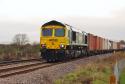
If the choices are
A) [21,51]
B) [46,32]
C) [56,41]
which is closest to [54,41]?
[56,41]

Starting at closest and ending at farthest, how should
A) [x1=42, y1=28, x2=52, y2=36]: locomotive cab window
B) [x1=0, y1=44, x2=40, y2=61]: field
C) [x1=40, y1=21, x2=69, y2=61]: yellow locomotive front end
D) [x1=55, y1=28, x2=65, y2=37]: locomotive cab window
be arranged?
[x1=40, y1=21, x2=69, y2=61]: yellow locomotive front end
[x1=55, y1=28, x2=65, y2=37]: locomotive cab window
[x1=42, y1=28, x2=52, y2=36]: locomotive cab window
[x1=0, y1=44, x2=40, y2=61]: field

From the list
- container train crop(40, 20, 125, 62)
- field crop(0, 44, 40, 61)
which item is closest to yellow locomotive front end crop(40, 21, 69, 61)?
container train crop(40, 20, 125, 62)

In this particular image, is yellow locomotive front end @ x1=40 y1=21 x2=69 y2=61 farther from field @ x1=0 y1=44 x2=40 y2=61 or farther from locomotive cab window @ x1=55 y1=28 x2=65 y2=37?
field @ x1=0 y1=44 x2=40 y2=61

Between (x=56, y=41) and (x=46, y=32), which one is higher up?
(x=46, y=32)

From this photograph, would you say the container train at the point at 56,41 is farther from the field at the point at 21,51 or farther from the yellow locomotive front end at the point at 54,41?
the field at the point at 21,51

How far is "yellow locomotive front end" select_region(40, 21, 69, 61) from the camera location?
103ft

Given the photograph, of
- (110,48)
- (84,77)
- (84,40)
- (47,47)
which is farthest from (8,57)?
(110,48)

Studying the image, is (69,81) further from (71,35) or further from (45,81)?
(71,35)

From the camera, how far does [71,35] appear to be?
3375 centimetres

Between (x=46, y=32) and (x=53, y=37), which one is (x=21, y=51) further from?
(x=53, y=37)

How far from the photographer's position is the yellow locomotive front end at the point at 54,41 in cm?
3130

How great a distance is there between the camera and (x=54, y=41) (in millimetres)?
31578

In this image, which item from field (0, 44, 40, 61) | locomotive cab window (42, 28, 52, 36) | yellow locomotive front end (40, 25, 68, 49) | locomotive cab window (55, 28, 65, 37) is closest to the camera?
yellow locomotive front end (40, 25, 68, 49)

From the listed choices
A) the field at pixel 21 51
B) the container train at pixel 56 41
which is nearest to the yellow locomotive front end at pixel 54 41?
the container train at pixel 56 41
